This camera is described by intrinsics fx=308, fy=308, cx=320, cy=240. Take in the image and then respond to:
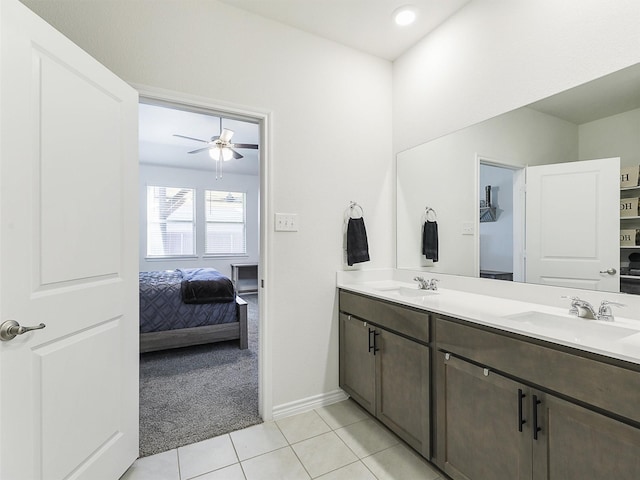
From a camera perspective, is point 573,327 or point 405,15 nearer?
→ point 573,327

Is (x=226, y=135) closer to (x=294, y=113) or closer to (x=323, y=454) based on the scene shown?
(x=294, y=113)

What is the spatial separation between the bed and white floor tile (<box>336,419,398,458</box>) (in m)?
1.70

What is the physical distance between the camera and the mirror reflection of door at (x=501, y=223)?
5.71 ft

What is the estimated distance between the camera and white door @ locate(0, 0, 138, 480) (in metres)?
1.04

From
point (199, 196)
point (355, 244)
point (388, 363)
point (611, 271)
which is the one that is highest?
point (199, 196)

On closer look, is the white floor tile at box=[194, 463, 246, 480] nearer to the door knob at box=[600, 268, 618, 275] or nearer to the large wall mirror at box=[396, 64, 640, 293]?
the large wall mirror at box=[396, 64, 640, 293]

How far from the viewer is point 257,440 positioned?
1.83 metres

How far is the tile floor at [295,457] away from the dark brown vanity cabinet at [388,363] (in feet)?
0.39

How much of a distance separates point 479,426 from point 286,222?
1506 millimetres

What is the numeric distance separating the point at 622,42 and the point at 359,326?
6.25 ft

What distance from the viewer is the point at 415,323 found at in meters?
1.60

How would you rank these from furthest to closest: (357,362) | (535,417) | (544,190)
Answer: (357,362) < (544,190) < (535,417)

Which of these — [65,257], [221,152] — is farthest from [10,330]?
[221,152]

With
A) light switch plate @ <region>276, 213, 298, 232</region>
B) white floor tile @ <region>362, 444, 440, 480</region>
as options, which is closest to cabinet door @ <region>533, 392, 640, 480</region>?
white floor tile @ <region>362, 444, 440, 480</region>
